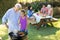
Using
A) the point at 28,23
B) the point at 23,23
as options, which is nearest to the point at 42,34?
the point at 28,23

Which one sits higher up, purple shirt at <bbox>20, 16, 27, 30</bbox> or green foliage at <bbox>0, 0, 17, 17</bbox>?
green foliage at <bbox>0, 0, 17, 17</bbox>

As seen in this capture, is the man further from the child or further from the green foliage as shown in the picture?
the green foliage

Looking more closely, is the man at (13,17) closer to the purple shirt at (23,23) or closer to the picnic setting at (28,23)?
the picnic setting at (28,23)

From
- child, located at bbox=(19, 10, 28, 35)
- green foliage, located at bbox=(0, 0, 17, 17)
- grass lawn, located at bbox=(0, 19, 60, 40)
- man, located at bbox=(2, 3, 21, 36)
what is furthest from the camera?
green foliage, located at bbox=(0, 0, 17, 17)

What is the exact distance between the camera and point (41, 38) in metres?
8.85

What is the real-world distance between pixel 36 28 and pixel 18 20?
4.89 metres

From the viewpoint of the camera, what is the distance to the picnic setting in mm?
5859

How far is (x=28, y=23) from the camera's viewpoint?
9125mm

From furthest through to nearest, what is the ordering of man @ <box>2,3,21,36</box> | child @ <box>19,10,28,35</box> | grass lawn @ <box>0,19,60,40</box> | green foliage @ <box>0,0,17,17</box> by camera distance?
green foliage @ <box>0,0,17,17</box>
grass lawn @ <box>0,19,60,40</box>
child @ <box>19,10,28,35</box>
man @ <box>2,3,21,36</box>

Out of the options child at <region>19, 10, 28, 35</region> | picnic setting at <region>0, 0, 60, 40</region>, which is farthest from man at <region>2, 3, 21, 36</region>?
child at <region>19, 10, 28, 35</region>

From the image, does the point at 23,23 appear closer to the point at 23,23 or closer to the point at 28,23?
the point at 23,23

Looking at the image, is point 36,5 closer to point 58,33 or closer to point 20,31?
point 58,33

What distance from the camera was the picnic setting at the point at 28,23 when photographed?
586 cm

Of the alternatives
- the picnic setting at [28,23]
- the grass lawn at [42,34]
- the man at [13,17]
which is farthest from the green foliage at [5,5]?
the man at [13,17]
